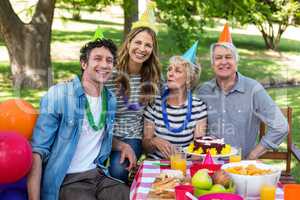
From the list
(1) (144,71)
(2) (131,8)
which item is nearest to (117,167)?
(1) (144,71)

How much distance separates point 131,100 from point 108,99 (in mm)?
532

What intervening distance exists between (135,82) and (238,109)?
2.98 ft

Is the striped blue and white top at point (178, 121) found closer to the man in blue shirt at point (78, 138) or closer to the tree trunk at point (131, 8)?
the man in blue shirt at point (78, 138)

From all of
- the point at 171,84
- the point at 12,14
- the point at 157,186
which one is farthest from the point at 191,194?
the point at 12,14

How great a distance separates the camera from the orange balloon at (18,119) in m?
3.41

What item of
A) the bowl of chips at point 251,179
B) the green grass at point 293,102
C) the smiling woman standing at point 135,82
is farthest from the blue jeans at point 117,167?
the green grass at point 293,102

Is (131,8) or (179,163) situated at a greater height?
(131,8)

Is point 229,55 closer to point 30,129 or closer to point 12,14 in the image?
point 30,129

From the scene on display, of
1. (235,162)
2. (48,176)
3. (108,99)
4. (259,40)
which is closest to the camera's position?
(235,162)

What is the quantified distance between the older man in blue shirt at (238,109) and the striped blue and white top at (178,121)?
0.12 meters

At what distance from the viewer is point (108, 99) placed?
3.76 metres

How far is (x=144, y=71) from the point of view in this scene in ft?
14.4

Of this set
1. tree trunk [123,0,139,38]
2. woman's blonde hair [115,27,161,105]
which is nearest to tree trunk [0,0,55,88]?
tree trunk [123,0,139,38]

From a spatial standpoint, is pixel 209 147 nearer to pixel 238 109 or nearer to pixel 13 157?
pixel 238 109
